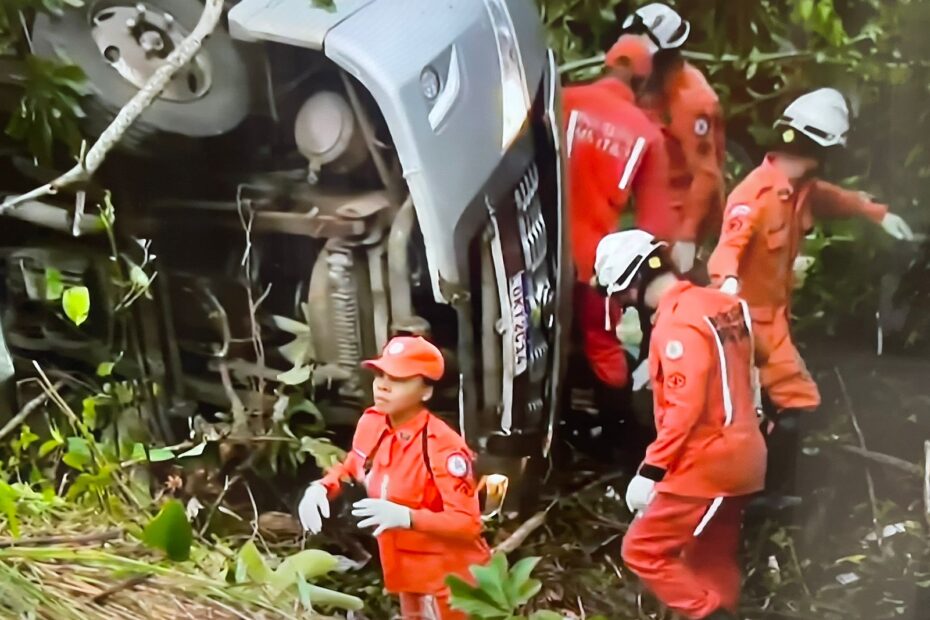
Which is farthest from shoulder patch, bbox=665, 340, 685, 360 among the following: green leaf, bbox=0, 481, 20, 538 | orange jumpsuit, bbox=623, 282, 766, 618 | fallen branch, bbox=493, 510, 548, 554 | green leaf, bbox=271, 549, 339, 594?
green leaf, bbox=0, 481, 20, 538

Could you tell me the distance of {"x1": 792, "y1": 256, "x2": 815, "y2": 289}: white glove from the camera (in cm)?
87

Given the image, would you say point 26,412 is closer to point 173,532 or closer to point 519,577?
point 173,532

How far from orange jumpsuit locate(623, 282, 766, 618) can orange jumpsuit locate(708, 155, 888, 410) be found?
0.07ft

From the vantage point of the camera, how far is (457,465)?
0.94m

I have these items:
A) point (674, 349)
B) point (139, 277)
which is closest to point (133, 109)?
point (139, 277)

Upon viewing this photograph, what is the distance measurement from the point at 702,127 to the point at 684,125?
16mm

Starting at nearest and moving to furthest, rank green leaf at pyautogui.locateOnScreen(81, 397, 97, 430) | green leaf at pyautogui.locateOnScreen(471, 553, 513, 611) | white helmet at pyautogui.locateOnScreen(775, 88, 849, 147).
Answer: white helmet at pyautogui.locateOnScreen(775, 88, 849, 147) → green leaf at pyautogui.locateOnScreen(471, 553, 513, 611) → green leaf at pyautogui.locateOnScreen(81, 397, 97, 430)

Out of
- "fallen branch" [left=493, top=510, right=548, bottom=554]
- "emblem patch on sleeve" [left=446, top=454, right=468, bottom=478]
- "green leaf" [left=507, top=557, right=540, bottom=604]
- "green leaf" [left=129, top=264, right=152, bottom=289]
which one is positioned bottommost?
"green leaf" [left=507, top=557, right=540, bottom=604]

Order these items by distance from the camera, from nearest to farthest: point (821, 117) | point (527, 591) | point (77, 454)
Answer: point (821, 117), point (527, 591), point (77, 454)

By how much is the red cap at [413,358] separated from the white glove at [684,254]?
0.25 metres

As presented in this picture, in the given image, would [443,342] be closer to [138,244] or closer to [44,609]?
[138,244]

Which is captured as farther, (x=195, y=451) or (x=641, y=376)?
(x=195, y=451)

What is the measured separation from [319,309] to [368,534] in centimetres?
24

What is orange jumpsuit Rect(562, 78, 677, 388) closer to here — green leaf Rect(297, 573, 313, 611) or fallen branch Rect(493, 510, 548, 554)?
fallen branch Rect(493, 510, 548, 554)
